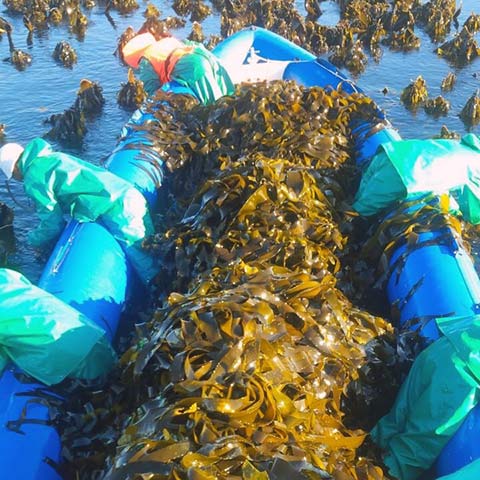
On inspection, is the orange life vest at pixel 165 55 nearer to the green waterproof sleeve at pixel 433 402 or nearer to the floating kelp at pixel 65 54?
the floating kelp at pixel 65 54

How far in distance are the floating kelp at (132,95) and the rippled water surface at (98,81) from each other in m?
0.13

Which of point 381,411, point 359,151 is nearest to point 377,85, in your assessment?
point 359,151

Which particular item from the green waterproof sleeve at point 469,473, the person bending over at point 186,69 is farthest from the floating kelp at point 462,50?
the green waterproof sleeve at point 469,473

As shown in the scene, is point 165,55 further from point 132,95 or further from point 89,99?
point 89,99

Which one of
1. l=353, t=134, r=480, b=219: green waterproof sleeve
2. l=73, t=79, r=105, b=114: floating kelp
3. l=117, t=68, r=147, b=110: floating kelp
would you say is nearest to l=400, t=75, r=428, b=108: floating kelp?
l=117, t=68, r=147, b=110: floating kelp

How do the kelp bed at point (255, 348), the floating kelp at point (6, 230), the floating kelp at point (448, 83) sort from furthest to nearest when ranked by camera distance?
the floating kelp at point (448, 83) < the floating kelp at point (6, 230) < the kelp bed at point (255, 348)

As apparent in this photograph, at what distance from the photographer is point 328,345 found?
8.90 ft

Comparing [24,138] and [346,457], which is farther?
[24,138]

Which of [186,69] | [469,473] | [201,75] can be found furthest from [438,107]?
[469,473]

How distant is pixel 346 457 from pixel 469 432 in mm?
524

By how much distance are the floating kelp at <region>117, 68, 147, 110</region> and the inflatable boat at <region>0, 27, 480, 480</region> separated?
2.24m

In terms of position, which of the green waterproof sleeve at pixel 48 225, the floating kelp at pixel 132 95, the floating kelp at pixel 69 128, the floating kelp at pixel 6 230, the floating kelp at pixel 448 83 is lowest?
the floating kelp at pixel 6 230

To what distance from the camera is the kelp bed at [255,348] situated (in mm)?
2131

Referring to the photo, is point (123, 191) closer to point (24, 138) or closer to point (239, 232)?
point (239, 232)
